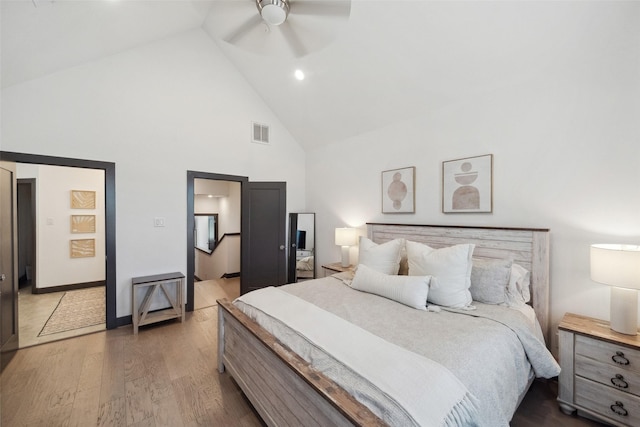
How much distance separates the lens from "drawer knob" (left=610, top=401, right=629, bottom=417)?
1.69 meters

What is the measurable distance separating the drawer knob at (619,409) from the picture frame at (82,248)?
7111 millimetres

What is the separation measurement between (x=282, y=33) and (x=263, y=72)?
167cm

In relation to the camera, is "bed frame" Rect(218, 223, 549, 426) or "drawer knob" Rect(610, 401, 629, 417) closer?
"bed frame" Rect(218, 223, 549, 426)

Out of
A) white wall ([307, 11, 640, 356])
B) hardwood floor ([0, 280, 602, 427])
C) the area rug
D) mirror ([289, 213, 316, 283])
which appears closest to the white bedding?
hardwood floor ([0, 280, 602, 427])

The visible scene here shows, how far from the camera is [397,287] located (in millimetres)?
2229

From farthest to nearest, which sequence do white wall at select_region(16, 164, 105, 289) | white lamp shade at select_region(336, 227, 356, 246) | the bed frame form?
white wall at select_region(16, 164, 105, 289) < white lamp shade at select_region(336, 227, 356, 246) < the bed frame

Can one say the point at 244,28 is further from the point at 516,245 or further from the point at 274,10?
the point at 516,245

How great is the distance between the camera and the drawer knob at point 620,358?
1.69m

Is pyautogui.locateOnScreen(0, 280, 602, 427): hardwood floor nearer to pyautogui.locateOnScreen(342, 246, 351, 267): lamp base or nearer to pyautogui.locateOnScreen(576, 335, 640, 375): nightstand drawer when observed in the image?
pyautogui.locateOnScreen(576, 335, 640, 375): nightstand drawer

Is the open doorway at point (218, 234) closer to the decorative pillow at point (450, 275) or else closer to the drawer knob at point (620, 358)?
the decorative pillow at point (450, 275)

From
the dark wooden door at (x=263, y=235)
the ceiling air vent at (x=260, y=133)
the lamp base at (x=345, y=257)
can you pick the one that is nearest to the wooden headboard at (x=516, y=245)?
the lamp base at (x=345, y=257)

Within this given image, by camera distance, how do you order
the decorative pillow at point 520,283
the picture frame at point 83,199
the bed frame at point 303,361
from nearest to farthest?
the bed frame at point 303,361
the decorative pillow at point 520,283
the picture frame at point 83,199

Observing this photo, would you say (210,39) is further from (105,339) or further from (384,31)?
(105,339)

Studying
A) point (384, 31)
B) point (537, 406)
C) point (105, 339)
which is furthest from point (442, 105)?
point (105, 339)
